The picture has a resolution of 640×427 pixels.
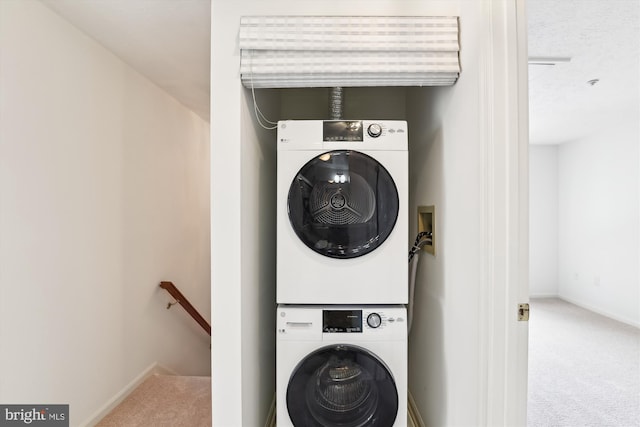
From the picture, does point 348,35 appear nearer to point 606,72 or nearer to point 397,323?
point 397,323

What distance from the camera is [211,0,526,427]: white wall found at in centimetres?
131

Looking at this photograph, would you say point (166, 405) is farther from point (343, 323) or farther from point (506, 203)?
point (506, 203)

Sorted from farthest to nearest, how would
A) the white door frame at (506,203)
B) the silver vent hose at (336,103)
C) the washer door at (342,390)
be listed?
the silver vent hose at (336,103) < the washer door at (342,390) < the white door frame at (506,203)

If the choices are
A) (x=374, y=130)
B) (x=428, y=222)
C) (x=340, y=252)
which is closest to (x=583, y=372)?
(x=428, y=222)

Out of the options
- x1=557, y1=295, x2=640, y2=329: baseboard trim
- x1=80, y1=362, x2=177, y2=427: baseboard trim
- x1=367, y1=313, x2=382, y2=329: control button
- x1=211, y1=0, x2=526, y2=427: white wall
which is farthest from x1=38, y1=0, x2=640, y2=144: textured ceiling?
x1=557, y1=295, x2=640, y2=329: baseboard trim

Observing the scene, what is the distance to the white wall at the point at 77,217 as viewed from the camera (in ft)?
5.26

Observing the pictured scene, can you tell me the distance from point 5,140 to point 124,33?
94 cm

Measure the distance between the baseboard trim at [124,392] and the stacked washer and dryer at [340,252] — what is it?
136 centimetres

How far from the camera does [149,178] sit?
8.96 ft

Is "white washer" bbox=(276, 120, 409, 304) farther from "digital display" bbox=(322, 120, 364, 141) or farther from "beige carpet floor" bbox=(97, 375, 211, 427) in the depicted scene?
"beige carpet floor" bbox=(97, 375, 211, 427)

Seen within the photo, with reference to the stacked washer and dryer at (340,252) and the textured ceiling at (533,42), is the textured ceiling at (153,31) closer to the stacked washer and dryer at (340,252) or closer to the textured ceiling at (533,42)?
the textured ceiling at (533,42)

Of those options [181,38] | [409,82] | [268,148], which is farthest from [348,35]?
[181,38]

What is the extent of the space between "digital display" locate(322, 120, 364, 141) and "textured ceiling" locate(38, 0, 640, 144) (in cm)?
94

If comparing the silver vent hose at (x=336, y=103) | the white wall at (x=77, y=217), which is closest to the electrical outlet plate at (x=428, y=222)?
the silver vent hose at (x=336, y=103)
